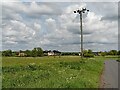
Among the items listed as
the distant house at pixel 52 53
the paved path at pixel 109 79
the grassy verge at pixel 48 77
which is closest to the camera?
the grassy verge at pixel 48 77

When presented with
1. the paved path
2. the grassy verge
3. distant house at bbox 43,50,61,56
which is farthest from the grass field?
distant house at bbox 43,50,61,56

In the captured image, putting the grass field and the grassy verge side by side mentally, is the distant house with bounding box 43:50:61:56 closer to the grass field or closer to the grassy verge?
the grass field

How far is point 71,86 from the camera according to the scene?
12.4m

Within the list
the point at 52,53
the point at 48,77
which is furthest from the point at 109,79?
the point at 52,53

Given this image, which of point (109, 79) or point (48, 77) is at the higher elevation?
point (48, 77)

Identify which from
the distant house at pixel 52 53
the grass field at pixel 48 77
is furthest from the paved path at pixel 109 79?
the distant house at pixel 52 53

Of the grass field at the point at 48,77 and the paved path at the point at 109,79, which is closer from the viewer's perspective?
the grass field at the point at 48,77

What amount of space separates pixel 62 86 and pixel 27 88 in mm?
1615

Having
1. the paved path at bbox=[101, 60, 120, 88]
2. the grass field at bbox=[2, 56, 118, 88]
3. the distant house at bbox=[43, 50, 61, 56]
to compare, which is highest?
the grass field at bbox=[2, 56, 118, 88]

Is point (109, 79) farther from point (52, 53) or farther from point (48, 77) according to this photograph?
point (52, 53)

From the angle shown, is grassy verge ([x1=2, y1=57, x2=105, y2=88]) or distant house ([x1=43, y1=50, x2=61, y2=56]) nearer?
grassy verge ([x1=2, y1=57, x2=105, y2=88])

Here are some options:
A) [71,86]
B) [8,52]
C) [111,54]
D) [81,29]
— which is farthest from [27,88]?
[111,54]

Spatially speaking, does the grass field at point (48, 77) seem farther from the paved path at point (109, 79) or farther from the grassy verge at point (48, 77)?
the paved path at point (109, 79)

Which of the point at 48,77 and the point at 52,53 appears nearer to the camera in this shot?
the point at 48,77
